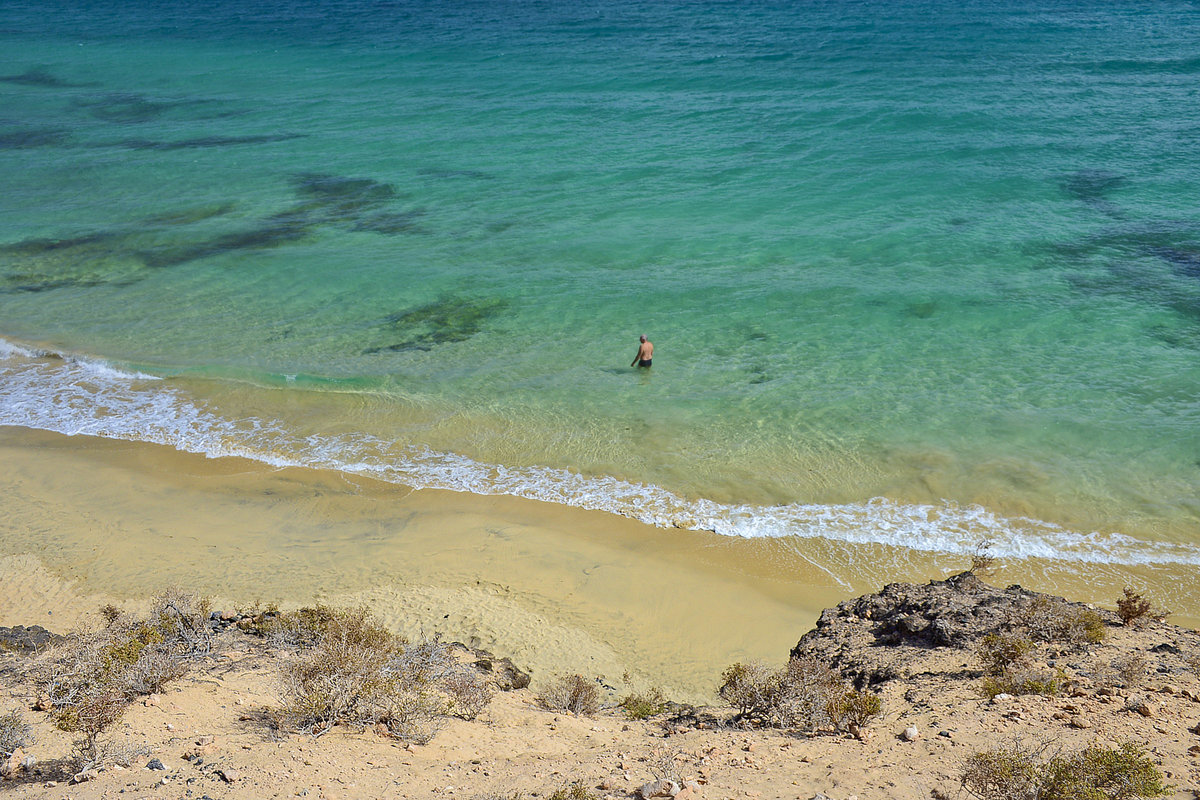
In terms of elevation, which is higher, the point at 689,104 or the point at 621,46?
the point at 621,46

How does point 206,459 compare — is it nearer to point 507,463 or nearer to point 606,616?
point 507,463

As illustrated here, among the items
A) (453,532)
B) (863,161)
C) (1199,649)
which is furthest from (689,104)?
(1199,649)

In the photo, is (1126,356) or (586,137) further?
(586,137)

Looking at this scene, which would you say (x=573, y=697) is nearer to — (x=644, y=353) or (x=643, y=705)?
(x=643, y=705)

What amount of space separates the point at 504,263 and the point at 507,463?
9.16m

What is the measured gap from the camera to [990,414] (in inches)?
528

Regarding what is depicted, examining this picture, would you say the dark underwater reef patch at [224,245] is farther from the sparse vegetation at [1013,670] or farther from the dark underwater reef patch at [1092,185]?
the dark underwater reef patch at [1092,185]

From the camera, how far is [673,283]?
19.2m

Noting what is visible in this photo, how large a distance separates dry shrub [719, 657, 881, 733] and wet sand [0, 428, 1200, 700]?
131cm

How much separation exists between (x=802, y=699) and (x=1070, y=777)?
6.48ft

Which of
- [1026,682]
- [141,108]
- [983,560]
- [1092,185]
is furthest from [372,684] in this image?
[141,108]

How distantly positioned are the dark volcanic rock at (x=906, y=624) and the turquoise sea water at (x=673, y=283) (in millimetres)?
2585

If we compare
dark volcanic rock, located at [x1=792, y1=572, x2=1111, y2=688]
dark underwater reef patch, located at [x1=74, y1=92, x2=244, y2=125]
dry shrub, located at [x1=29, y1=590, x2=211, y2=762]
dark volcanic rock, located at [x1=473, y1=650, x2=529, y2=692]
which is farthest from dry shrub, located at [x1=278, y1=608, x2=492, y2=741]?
dark underwater reef patch, located at [x1=74, y1=92, x2=244, y2=125]

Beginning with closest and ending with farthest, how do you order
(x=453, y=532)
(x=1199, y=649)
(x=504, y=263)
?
(x=1199, y=649)
(x=453, y=532)
(x=504, y=263)
